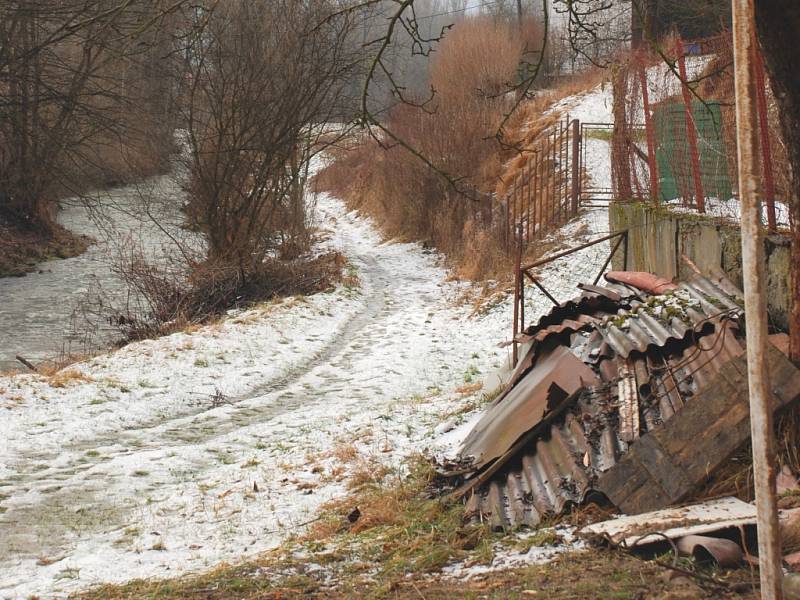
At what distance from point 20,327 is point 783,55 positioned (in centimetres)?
1379

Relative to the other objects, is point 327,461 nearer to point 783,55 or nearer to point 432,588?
point 432,588

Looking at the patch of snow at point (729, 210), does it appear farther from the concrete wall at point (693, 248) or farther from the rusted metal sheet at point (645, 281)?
the rusted metal sheet at point (645, 281)

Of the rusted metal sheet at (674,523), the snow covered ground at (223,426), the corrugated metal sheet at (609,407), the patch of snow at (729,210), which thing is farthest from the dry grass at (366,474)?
the patch of snow at (729,210)

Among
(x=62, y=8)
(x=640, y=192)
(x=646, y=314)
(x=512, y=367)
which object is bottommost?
(x=512, y=367)

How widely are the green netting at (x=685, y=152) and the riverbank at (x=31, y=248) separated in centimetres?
1606

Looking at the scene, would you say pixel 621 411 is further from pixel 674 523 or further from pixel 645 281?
pixel 645 281

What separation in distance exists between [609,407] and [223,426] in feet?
15.9

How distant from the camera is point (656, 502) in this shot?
4.42 meters

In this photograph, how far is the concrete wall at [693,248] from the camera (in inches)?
218

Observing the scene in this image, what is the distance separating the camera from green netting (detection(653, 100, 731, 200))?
738 centimetres

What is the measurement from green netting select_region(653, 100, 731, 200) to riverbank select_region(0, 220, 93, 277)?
632 inches

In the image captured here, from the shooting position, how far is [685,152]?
8258mm

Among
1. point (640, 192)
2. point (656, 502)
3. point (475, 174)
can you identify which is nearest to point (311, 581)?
point (656, 502)

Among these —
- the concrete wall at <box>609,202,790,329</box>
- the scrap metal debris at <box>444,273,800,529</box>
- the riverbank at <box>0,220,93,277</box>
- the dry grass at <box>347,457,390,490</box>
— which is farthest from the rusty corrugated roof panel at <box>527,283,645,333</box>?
the riverbank at <box>0,220,93,277</box>
